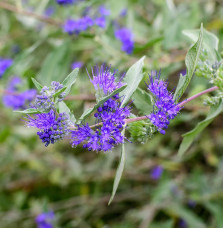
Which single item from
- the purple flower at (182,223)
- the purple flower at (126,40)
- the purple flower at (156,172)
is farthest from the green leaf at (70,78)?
the purple flower at (182,223)

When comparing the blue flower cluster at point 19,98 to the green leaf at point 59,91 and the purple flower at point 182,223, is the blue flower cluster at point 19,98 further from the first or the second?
the purple flower at point 182,223

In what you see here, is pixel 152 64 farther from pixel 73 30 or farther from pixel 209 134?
pixel 209 134

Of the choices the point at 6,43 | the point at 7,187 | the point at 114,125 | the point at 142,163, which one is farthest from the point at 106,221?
the point at 114,125

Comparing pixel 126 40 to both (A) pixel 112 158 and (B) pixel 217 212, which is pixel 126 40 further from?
(B) pixel 217 212

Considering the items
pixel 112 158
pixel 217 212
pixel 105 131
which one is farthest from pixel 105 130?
pixel 112 158

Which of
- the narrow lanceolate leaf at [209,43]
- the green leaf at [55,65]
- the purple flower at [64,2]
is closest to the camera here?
the narrow lanceolate leaf at [209,43]

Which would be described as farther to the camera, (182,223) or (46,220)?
(182,223)
